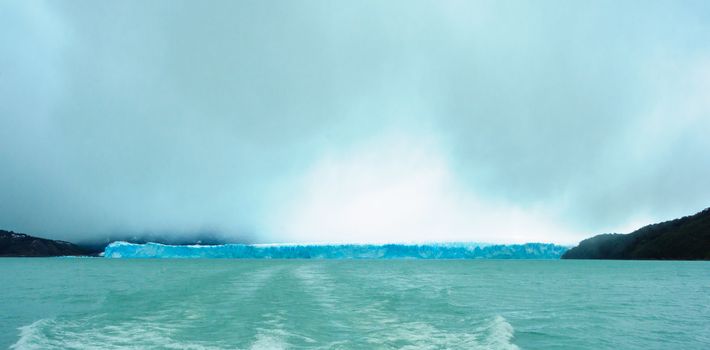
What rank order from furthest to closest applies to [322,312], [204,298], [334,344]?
1. [204,298]
2. [322,312]
3. [334,344]

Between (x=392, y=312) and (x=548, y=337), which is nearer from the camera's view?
(x=548, y=337)

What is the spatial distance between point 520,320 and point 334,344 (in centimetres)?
1466

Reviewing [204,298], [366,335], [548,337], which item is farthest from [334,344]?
[204,298]

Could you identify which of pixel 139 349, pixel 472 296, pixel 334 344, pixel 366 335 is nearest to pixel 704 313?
pixel 472 296

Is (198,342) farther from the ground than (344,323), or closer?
closer

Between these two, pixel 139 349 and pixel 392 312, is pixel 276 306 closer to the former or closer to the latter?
pixel 392 312

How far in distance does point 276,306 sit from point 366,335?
13874mm

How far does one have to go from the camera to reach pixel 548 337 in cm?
2455

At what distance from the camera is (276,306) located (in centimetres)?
3619

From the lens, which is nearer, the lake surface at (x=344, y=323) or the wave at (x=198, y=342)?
the wave at (x=198, y=342)

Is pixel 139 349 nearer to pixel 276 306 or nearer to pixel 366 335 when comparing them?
pixel 366 335

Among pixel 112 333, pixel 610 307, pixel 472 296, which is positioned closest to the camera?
pixel 112 333

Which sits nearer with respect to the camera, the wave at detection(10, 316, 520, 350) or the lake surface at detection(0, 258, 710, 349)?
the wave at detection(10, 316, 520, 350)

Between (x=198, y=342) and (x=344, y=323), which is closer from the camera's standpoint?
(x=198, y=342)
